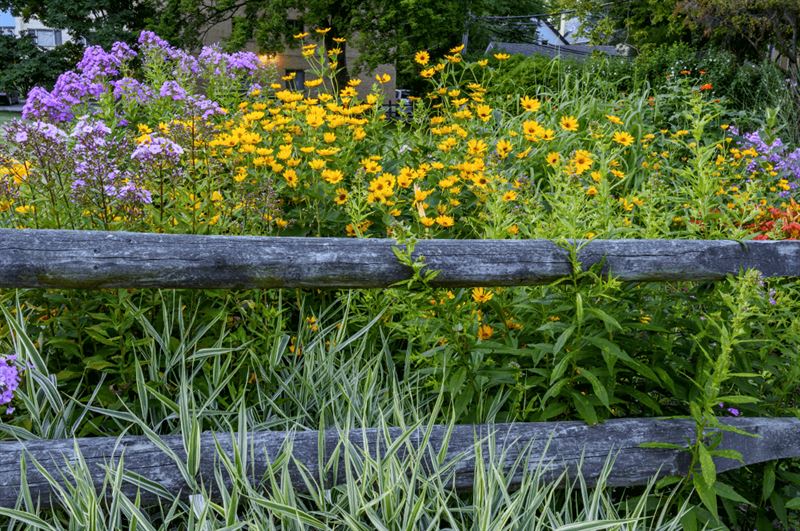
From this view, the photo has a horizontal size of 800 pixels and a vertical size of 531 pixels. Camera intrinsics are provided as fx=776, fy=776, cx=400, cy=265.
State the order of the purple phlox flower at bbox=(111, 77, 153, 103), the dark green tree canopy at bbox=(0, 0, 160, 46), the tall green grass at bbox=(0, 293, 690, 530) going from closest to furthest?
the tall green grass at bbox=(0, 293, 690, 530)
the purple phlox flower at bbox=(111, 77, 153, 103)
the dark green tree canopy at bbox=(0, 0, 160, 46)

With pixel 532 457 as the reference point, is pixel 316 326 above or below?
above

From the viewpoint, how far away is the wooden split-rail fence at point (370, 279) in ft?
6.70

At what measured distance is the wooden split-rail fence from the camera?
2041mm

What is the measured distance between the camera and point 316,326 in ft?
9.51

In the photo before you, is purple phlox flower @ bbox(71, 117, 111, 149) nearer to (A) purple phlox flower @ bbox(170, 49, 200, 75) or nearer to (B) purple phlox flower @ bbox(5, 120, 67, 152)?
(B) purple phlox flower @ bbox(5, 120, 67, 152)

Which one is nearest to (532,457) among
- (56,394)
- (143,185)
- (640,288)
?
(640,288)

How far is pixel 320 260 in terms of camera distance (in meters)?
2.19

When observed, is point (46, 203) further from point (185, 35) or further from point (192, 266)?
point (185, 35)

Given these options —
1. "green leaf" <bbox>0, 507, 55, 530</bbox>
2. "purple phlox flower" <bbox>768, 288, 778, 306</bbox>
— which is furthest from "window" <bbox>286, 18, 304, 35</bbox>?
"green leaf" <bbox>0, 507, 55, 530</bbox>

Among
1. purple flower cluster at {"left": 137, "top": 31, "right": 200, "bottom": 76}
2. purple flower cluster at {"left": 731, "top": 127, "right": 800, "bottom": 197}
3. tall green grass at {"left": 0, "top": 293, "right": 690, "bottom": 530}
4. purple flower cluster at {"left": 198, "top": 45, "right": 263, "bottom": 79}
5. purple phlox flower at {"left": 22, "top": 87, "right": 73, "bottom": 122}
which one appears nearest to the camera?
tall green grass at {"left": 0, "top": 293, "right": 690, "bottom": 530}

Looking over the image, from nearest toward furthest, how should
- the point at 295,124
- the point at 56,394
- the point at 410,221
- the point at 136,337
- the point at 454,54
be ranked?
1. the point at 56,394
2. the point at 136,337
3. the point at 410,221
4. the point at 295,124
5. the point at 454,54

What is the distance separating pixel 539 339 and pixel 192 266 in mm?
1146

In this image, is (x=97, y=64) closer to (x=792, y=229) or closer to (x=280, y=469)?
(x=280, y=469)

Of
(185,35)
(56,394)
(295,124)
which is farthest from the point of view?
(185,35)
